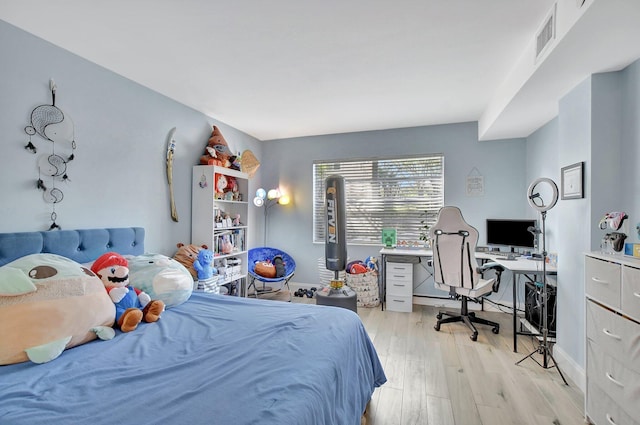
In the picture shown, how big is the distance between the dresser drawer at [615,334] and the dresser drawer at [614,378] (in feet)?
0.11

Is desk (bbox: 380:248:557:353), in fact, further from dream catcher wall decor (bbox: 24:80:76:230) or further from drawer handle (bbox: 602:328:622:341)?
dream catcher wall decor (bbox: 24:80:76:230)

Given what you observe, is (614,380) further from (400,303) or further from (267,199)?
(267,199)

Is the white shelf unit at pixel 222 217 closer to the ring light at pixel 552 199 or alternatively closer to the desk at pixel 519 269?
the desk at pixel 519 269

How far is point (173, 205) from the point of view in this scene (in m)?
3.06

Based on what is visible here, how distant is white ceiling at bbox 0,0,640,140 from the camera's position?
1.69 metres

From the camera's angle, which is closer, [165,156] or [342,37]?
[342,37]

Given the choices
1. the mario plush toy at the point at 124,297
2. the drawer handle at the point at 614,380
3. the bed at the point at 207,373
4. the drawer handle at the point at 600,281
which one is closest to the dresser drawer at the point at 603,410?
the drawer handle at the point at 614,380

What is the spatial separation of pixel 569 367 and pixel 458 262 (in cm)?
113

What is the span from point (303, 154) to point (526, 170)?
3.08 meters

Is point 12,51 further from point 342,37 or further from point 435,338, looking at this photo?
point 435,338

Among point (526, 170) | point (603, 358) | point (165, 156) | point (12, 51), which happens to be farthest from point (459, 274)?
point (12, 51)

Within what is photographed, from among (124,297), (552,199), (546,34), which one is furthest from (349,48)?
(124,297)

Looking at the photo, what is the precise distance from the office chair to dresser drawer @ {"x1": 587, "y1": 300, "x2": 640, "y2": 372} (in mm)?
1208

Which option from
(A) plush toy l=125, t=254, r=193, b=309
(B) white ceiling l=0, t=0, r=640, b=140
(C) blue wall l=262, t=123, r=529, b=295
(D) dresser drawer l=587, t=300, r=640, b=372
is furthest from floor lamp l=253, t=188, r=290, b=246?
(D) dresser drawer l=587, t=300, r=640, b=372
